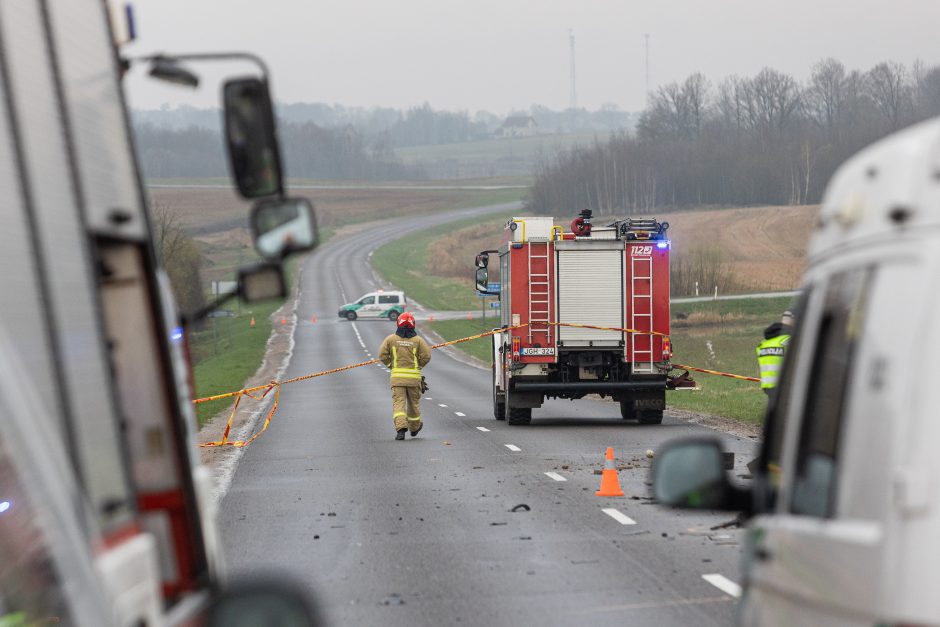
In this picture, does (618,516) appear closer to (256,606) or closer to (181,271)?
(256,606)

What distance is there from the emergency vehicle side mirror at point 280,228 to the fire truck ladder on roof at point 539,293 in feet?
65.3

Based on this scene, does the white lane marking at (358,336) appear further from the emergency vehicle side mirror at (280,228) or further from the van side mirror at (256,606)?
the van side mirror at (256,606)

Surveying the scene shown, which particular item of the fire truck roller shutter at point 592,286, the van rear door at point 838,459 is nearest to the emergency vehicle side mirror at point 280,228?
the van rear door at point 838,459

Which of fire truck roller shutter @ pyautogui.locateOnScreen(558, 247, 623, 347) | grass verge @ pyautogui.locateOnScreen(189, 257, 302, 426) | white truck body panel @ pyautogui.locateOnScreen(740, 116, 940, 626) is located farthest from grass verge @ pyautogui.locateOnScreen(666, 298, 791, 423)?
white truck body panel @ pyautogui.locateOnScreen(740, 116, 940, 626)

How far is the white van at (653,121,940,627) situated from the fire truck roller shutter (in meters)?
20.5

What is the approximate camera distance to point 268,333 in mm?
73188

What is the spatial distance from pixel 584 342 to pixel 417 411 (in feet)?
11.1

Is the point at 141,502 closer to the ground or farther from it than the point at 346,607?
farther from it

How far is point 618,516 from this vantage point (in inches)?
524

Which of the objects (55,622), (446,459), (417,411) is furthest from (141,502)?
(417,411)

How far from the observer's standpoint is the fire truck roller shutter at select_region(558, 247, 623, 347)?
2488 cm

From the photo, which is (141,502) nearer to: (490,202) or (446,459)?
(446,459)

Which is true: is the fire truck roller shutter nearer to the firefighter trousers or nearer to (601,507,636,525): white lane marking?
the firefighter trousers

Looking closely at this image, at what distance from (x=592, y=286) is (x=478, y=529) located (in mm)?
12571
